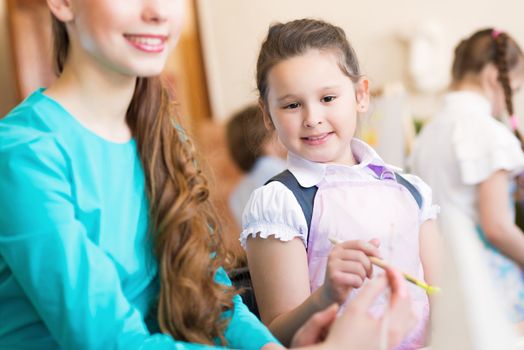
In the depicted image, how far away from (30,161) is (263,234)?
0.96 feet

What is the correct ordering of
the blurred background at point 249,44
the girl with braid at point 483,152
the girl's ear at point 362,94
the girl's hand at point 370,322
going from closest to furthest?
the girl's hand at point 370,322, the girl's ear at point 362,94, the girl with braid at point 483,152, the blurred background at point 249,44

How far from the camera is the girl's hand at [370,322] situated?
627 mm

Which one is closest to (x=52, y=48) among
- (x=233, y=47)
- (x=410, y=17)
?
(x=410, y=17)

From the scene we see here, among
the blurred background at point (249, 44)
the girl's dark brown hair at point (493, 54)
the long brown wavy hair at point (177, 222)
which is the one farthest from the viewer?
the blurred background at point (249, 44)

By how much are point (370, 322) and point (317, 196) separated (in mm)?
265

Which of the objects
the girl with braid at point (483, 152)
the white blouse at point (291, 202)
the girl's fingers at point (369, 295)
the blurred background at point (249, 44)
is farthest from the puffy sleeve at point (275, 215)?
the blurred background at point (249, 44)

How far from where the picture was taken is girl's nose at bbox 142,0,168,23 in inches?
27.5

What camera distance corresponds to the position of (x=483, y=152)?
162 centimetres

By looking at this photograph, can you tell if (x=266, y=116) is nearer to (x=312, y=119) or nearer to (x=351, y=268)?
(x=312, y=119)

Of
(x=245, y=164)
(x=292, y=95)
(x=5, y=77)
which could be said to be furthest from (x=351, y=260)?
(x=5, y=77)

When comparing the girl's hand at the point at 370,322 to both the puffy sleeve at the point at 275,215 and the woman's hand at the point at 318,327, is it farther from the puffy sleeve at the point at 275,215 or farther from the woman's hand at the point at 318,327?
the puffy sleeve at the point at 275,215

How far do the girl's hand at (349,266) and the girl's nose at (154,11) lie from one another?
29 cm

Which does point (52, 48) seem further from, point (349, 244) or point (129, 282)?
point (349, 244)

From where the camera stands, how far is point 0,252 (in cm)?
67
